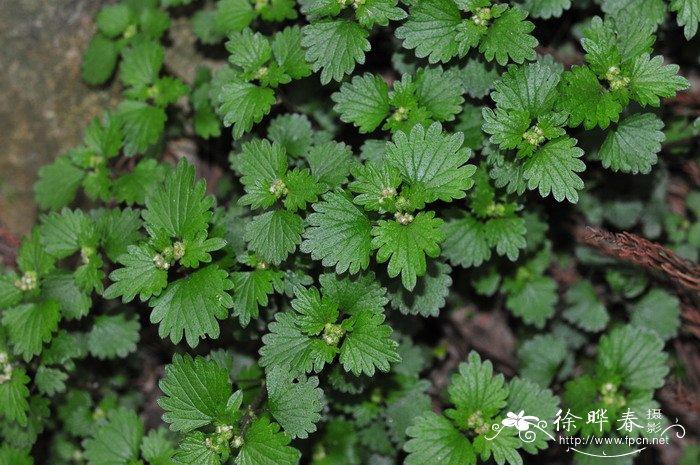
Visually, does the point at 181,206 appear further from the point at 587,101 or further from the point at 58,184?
the point at 587,101

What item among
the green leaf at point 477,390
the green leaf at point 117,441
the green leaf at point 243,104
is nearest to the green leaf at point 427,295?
the green leaf at point 477,390

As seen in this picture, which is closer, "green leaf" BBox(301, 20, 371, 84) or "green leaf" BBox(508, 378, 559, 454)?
"green leaf" BBox(301, 20, 371, 84)

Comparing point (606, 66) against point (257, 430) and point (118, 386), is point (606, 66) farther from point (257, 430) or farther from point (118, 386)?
point (118, 386)

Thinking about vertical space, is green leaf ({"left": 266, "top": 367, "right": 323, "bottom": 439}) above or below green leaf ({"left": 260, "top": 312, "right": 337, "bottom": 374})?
below

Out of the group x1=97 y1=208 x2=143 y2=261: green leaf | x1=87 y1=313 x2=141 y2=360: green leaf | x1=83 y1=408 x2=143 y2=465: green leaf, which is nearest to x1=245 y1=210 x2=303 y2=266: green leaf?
x1=97 y1=208 x2=143 y2=261: green leaf

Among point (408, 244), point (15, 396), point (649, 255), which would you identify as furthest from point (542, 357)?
point (15, 396)

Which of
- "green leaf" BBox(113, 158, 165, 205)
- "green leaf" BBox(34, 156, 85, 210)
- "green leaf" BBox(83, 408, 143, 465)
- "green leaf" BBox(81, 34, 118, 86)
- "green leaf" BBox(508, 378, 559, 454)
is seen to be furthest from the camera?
"green leaf" BBox(81, 34, 118, 86)

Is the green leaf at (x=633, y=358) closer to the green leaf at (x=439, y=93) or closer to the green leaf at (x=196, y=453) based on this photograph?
the green leaf at (x=439, y=93)

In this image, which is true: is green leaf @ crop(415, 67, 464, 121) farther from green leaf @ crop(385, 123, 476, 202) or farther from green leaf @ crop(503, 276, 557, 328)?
green leaf @ crop(503, 276, 557, 328)
